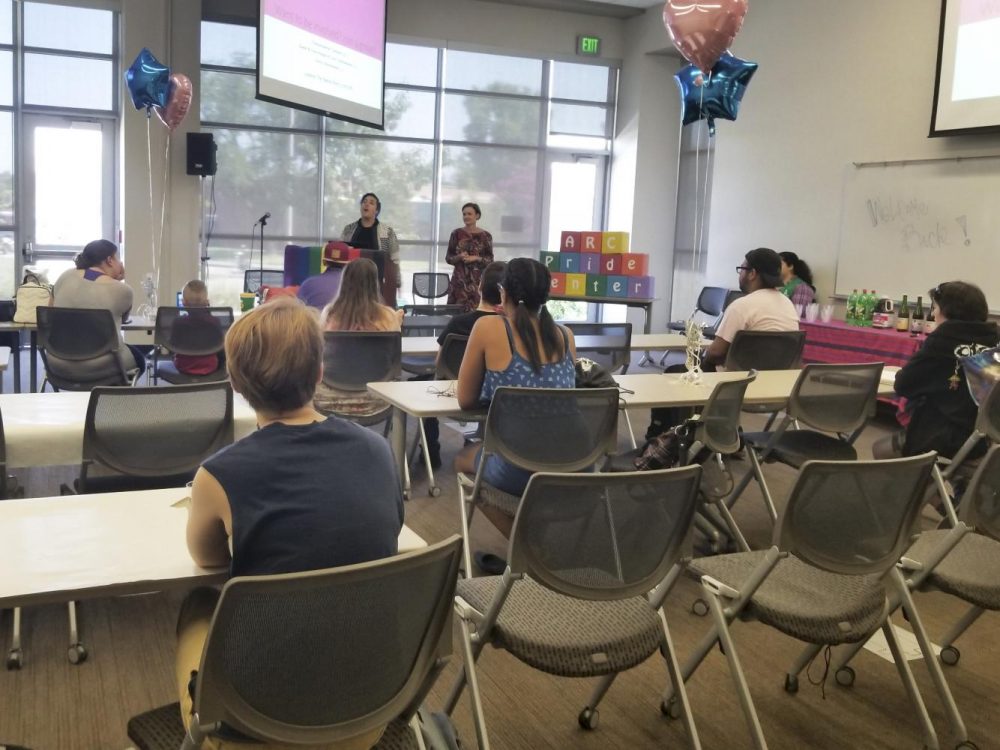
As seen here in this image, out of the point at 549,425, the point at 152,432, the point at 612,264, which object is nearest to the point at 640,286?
the point at 612,264

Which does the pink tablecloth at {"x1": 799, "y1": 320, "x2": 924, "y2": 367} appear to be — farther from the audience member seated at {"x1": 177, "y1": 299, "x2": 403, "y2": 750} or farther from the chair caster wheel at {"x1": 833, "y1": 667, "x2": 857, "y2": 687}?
the audience member seated at {"x1": 177, "y1": 299, "x2": 403, "y2": 750}

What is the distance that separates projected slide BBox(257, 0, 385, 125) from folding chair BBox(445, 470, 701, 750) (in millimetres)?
5397

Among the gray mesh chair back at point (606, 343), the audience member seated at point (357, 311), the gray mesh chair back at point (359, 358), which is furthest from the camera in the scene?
the gray mesh chair back at point (606, 343)

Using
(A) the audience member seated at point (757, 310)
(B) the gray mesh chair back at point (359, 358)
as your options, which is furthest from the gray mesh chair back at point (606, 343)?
(B) the gray mesh chair back at point (359, 358)

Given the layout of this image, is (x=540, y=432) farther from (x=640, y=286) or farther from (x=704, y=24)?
(x=640, y=286)

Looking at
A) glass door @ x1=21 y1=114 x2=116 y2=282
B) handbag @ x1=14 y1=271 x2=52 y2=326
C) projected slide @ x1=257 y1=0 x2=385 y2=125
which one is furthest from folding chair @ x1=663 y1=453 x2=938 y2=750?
glass door @ x1=21 y1=114 x2=116 y2=282

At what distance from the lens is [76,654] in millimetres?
2809

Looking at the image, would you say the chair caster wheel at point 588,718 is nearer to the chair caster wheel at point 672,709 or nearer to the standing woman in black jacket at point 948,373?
the chair caster wheel at point 672,709

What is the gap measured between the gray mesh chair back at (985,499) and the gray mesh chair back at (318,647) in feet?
5.51

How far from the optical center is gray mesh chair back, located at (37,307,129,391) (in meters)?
5.13

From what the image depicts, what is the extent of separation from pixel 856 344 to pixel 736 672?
5587mm

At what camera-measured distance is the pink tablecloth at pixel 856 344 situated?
6.92 metres

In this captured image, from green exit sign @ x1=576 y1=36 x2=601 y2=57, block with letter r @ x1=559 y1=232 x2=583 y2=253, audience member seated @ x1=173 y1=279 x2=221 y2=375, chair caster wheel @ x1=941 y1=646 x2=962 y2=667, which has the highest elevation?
green exit sign @ x1=576 y1=36 x2=601 y2=57

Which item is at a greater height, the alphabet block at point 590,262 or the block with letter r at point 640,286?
the alphabet block at point 590,262
